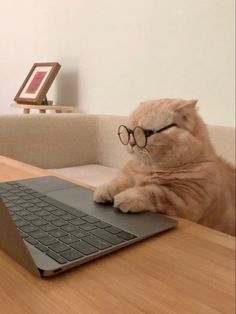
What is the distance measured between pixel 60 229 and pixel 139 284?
0.48 ft

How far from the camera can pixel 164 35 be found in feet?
4.71

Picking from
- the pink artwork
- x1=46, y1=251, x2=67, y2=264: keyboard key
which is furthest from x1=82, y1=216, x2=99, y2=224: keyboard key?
the pink artwork

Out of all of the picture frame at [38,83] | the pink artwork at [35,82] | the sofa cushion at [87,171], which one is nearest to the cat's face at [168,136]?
the sofa cushion at [87,171]

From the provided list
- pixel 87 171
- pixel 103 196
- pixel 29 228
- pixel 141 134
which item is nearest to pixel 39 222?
pixel 29 228

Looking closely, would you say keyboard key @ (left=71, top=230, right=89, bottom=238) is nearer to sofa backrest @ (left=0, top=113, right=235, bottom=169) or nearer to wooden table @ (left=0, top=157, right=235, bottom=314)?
wooden table @ (left=0, top=157, right=235, bottom=314)

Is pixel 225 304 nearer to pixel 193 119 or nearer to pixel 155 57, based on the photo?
pixel 193 119

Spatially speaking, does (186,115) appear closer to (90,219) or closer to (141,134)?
(141,134)

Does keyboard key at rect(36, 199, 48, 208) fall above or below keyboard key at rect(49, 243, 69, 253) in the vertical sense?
below

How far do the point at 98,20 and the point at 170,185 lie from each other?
1.27 meters

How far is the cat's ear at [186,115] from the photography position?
68 cm

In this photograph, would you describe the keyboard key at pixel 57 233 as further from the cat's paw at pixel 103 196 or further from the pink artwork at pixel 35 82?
the pink artwork at pixel 35 82

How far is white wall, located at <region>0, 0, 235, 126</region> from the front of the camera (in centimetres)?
129

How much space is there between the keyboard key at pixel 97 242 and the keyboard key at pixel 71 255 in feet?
0.10

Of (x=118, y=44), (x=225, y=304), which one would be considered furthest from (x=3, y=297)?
(x=118, y=44)
